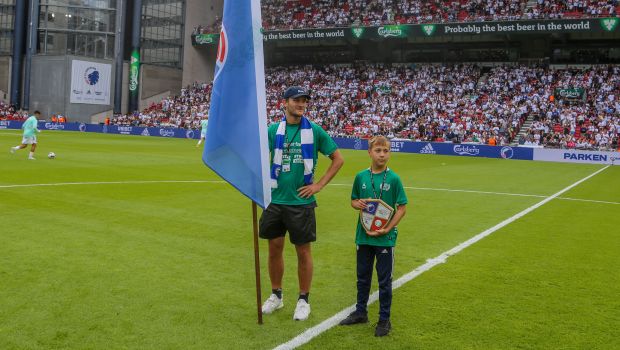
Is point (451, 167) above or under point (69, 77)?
under

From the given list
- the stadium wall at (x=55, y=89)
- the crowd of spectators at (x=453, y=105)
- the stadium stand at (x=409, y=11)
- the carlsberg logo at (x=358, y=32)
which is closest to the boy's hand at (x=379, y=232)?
the crowd of spectators at (x=453, y=105)

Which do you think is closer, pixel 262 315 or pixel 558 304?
pixel 262 315

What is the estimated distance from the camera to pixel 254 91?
5.27m

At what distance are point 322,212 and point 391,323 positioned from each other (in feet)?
21.9

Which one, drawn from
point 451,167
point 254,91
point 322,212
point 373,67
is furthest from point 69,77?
point 254,91

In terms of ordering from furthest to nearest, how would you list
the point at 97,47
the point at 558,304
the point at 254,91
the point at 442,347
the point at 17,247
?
1. the point at 97,47
2. the point at 17,247
3. the point at 558,304
4. the point at 254,91
5. the point at 442,347

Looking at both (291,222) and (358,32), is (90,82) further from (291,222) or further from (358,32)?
(291,222)

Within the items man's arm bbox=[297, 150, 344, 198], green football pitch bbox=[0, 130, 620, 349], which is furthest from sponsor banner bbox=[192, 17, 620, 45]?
man's arm bbox=[297, 150, 344, 198]

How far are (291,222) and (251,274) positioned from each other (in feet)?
5.73

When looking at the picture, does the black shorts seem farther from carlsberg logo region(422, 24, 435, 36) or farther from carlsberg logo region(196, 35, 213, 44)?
carlsberg logo region(196, 35, 213, 44)

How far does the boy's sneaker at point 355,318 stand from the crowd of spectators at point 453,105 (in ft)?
113

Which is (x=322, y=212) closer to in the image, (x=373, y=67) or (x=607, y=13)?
(x=607, y=13)

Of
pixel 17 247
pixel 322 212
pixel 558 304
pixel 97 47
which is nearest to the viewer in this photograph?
pixel 558 304

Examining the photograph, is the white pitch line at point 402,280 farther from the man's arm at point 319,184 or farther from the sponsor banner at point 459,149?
the sponsor banner at point 459,149
